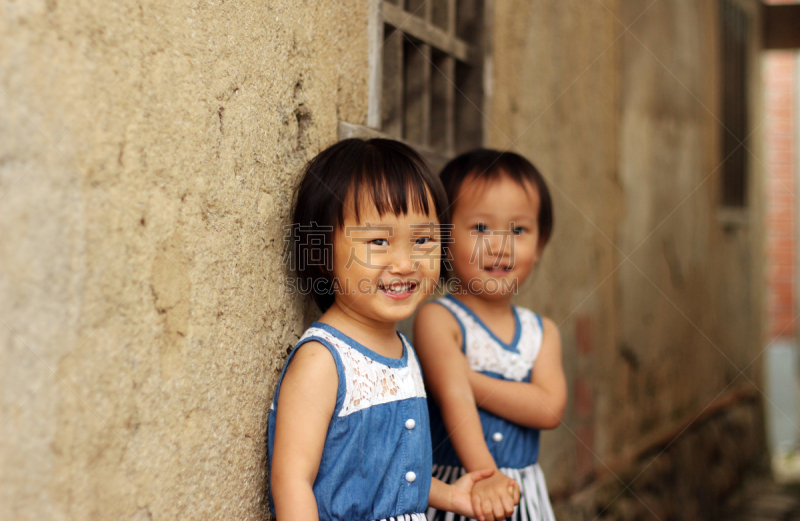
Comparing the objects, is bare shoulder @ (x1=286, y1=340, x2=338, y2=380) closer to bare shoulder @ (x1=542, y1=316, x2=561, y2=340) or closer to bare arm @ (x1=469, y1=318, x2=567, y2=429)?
bare arm @ (x1=469, y1=318, x2=567, y2=429)

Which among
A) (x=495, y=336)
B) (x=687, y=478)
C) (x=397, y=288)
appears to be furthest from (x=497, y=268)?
(x=687, y=478)

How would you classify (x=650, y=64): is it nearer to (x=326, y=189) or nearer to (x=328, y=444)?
(x=326, y=189)

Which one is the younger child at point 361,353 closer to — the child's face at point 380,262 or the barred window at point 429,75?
the child's face at point 380,262

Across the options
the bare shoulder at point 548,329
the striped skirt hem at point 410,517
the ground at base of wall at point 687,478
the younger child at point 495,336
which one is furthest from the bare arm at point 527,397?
the ground at base of wall at point 687,478

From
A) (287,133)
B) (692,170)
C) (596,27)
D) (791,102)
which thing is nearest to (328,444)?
(287,133)

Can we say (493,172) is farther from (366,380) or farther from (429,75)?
(366,380)

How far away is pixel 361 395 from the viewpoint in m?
1.36

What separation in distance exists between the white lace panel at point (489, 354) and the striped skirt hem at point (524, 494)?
0.26 metres

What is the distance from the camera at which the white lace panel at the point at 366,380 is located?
1.34 meters

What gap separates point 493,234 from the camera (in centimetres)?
178

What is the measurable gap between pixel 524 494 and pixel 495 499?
357mm

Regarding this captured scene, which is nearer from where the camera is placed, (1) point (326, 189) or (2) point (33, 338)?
(2) point (33, 338)

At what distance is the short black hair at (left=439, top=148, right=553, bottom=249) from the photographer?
1.82m

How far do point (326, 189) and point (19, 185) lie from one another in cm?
63
